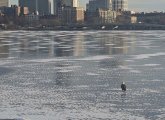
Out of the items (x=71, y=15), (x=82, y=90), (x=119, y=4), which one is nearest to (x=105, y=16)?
(x=71, y=15)

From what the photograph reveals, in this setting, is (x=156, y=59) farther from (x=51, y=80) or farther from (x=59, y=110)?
(x=59, y=110)

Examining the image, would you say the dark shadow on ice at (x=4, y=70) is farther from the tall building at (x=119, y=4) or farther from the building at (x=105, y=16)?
the tall building at (x=119, y=4)

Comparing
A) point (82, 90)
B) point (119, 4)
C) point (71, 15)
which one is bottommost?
point (71, 15)

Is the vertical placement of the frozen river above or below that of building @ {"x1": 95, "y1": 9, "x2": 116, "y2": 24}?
above

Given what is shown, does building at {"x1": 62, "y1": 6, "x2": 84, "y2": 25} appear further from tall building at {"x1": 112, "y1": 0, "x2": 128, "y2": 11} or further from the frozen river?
the frozen river

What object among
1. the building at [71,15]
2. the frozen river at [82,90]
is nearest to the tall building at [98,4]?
the building at [71,15]

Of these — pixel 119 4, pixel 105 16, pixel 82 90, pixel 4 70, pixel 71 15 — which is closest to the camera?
pixel 82 90

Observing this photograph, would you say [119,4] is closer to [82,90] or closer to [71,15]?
[71,15]

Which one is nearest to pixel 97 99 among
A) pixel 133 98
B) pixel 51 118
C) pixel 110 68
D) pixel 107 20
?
pixel 133 98

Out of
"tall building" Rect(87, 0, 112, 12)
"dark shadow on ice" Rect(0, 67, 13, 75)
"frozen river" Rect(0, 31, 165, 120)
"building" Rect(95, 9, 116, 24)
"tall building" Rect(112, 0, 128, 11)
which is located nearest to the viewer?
"frozen river" Rect(0, 31, 165, 120)

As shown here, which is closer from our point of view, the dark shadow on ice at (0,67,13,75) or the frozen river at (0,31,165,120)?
the frozen river at (0,31,165,120)

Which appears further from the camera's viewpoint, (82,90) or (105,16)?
(105,16)

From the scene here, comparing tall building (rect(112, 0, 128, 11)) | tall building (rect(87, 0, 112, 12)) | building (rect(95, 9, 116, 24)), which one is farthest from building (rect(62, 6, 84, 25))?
tall building (rect(112, 0, 128, 11))

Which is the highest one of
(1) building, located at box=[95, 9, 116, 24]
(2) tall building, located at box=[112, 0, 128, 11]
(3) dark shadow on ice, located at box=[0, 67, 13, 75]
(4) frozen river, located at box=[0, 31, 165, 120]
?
(4) frozen river, located at box=[0, 31, 165, 120]
